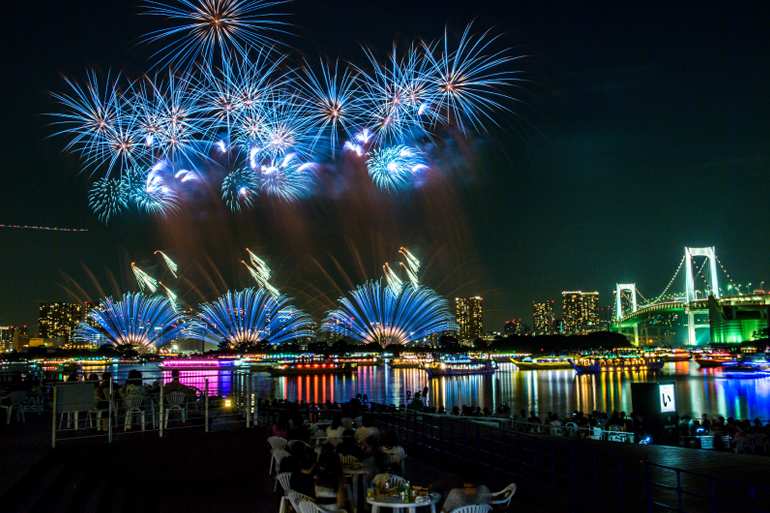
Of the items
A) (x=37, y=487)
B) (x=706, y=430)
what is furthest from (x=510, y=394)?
(x=37, y=487)

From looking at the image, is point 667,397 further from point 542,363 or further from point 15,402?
point 542,363

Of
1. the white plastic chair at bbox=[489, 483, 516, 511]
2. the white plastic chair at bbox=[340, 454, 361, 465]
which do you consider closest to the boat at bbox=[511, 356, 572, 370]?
the white plastic chair at bbox=[340, 454, 361, 465]

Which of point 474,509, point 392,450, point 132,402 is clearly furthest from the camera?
point 132,402

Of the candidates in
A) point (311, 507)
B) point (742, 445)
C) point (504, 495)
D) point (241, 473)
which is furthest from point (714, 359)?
point (311, 507)

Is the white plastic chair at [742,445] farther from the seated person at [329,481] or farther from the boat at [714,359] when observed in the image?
the boat at [714,359]

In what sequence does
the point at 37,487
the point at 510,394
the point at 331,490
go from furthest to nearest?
the point at 510,394, the point at 37,487, the point at 331,490

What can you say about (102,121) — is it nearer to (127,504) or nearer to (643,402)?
(127,504)

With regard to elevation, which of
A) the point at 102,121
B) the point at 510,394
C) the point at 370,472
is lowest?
the point at 510,394

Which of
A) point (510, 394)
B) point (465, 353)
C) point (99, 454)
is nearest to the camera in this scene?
point (99, 454)
